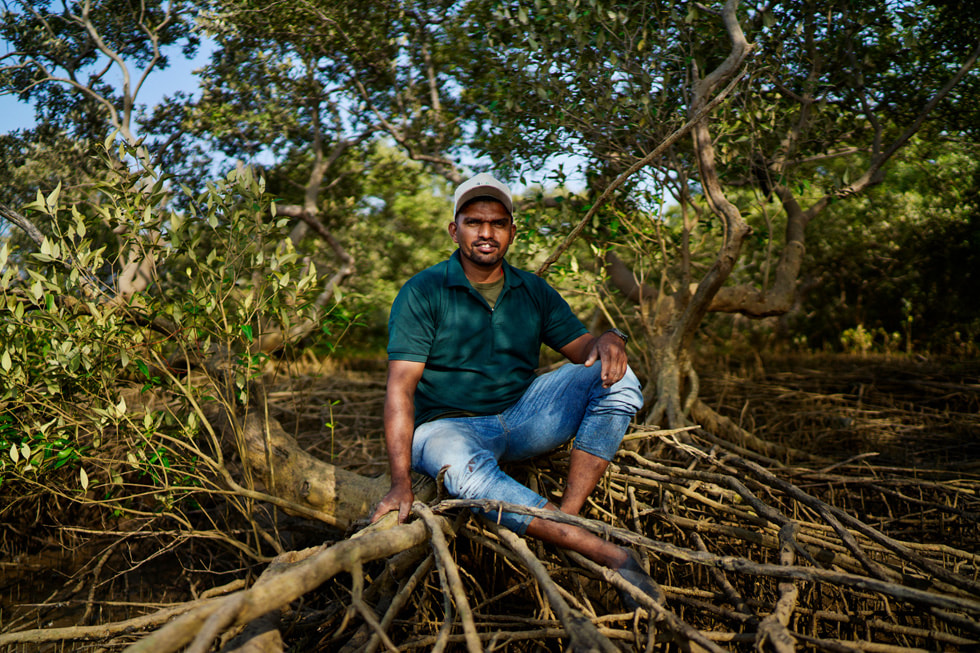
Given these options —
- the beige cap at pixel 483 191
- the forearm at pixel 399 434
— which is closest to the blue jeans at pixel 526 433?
the forearm at pixel 399 434

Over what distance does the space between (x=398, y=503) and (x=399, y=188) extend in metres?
7.74

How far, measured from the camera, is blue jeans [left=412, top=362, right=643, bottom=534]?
224cm

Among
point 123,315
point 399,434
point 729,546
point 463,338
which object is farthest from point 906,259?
point 123,315

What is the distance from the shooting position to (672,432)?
316 cm

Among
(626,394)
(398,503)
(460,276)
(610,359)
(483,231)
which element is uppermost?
(483,231)

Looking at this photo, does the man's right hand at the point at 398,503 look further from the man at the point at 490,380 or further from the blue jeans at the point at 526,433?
the blue jeans at the point at 526,433

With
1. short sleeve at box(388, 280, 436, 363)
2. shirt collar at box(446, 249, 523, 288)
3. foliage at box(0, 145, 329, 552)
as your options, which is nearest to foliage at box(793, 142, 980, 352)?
shirt collar at box(446, 249, 523, 288)

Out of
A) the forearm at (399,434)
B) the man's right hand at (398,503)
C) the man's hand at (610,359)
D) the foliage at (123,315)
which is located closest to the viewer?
the man's right hand at (398,503)

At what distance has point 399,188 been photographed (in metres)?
9.40

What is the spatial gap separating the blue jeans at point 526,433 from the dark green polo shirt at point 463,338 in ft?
0.20

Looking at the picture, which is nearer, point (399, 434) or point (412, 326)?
point (399, 434)

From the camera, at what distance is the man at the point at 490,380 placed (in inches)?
90.7

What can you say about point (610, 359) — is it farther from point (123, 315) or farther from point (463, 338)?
point (123, 315)

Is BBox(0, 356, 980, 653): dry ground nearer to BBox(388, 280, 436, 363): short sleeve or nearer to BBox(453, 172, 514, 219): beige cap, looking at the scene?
BBox(388, 280, 436, 363): short sleeve
